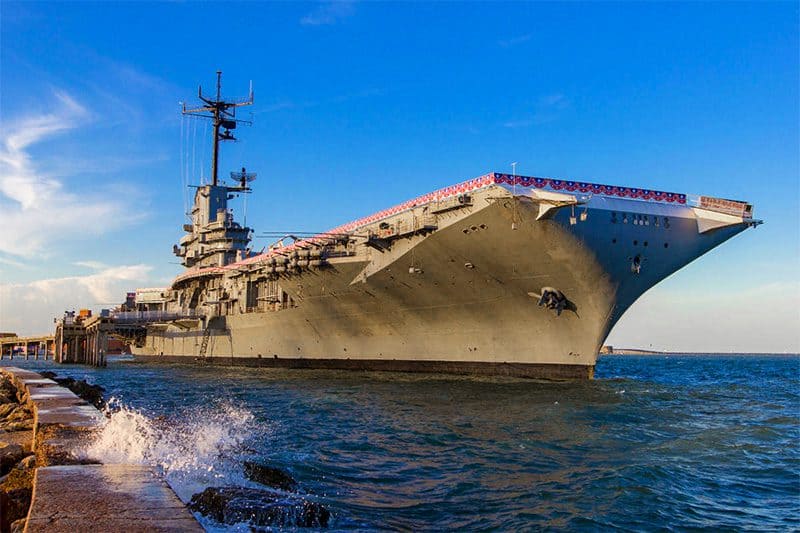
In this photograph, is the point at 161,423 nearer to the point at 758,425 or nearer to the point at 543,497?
the point at 543,497

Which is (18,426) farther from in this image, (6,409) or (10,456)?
(10,456)

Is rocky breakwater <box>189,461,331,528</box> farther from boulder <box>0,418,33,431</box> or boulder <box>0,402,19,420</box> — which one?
boulder <box>0,402,19,420</box>

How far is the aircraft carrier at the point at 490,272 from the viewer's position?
17.4 metres

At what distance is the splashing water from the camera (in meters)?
6.18

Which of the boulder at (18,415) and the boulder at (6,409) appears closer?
the boulder at (18,415)

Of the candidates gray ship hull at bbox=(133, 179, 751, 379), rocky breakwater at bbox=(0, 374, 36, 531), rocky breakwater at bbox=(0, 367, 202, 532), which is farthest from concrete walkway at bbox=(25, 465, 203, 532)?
gray ship hull at bbox=(133, 179, 751, 379)

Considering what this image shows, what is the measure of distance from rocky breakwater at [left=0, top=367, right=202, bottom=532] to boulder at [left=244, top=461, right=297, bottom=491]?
171 centimetres

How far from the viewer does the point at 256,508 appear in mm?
5324

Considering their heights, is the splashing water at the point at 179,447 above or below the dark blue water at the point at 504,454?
above

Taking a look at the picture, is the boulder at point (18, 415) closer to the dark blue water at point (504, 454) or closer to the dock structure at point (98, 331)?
the dark blue water at point (504, 454)

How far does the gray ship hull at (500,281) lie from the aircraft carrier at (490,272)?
0.13 ft

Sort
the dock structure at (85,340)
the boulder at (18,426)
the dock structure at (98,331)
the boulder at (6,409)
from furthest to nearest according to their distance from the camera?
the dock structure at (85,340) → the dock structure at (98,331) → the boulder at (6,409) → the boulder at (18,426)

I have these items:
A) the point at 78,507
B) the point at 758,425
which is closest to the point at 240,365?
the point at 758,425

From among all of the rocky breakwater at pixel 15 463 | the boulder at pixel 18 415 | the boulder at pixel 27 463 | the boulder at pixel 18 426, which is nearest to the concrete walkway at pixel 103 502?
the rocky breakwater at pixel 15 463
